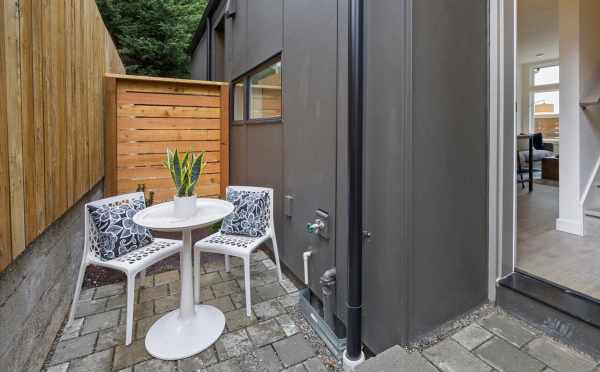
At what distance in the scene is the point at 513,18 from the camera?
179 cm

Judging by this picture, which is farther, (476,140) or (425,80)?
(476,140)

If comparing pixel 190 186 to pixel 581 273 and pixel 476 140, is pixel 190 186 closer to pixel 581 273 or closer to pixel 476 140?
pixel 476 140

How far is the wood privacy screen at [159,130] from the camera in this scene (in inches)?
147

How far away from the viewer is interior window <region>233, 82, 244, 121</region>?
4.09 m

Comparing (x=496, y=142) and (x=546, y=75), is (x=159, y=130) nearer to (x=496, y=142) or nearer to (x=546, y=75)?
(x=496, y=142)

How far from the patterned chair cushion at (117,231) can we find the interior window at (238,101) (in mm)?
2176

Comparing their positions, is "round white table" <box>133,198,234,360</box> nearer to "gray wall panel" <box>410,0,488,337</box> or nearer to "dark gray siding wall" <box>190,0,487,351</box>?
"dark gray siding wall" <box>190,0,487,351</box>

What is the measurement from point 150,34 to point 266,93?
880 cm

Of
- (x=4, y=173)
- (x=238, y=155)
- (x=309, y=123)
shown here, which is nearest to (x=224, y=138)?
(x=238, y=155)

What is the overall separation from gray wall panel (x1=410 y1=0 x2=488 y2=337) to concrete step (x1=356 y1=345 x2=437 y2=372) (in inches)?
7.0

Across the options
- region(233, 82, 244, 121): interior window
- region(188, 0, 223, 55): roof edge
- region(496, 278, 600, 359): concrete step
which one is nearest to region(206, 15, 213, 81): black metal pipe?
region(188, 0, 223, 55): roof edge

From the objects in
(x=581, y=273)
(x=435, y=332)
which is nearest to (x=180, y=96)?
(x=435, y=332)

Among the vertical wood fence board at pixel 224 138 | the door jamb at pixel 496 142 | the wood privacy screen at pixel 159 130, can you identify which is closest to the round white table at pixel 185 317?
the door jamb at pixel 496 142

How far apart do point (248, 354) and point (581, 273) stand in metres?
2.06
